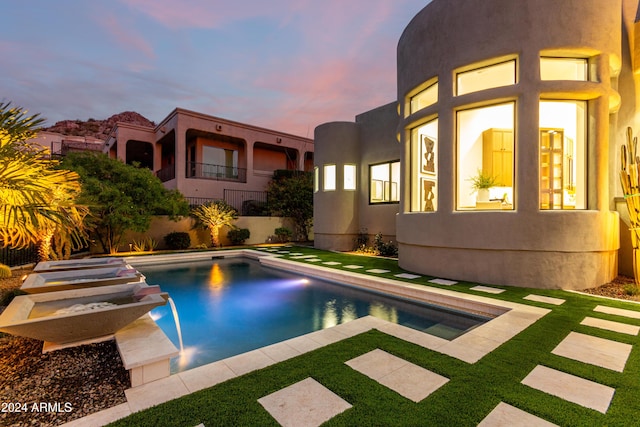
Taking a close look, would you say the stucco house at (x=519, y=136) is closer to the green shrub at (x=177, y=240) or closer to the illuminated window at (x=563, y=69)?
A: the illuminated window at (x=563, y=69)

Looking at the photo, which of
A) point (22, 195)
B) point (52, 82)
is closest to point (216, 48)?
point (22, 195)

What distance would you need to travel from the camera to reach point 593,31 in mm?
5371

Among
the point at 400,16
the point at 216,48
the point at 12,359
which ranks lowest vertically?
the point at 12,359

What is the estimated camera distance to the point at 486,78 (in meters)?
6.21

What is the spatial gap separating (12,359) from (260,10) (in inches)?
534

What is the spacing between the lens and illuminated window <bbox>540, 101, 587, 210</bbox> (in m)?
5.66

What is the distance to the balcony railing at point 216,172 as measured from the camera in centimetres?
1761

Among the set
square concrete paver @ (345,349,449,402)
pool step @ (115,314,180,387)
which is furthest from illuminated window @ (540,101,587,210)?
pool step @ (115,314,180,387)

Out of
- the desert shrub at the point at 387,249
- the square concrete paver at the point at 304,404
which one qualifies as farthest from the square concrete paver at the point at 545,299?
the desert shrub at the point at 387,249

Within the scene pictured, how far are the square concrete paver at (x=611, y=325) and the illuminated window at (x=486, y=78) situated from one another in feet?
14.7

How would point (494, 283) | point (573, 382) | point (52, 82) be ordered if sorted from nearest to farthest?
point (573, 382)
point (494, 283)
point (52, 82)

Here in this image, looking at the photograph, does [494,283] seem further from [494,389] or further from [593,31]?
[593,31]

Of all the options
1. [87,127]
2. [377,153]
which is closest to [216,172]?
[377,153]

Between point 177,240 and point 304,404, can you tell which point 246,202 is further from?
point 304,404
